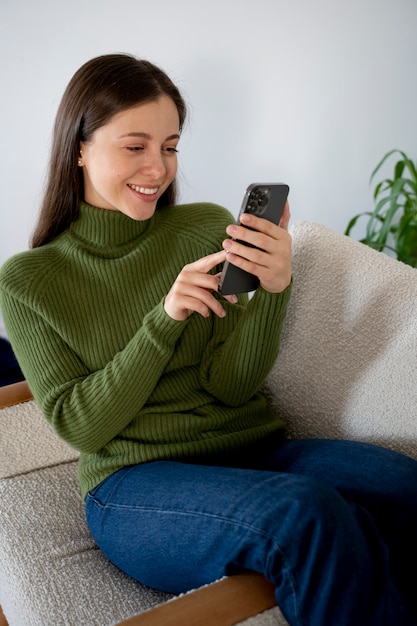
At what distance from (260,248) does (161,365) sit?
10.2 inches

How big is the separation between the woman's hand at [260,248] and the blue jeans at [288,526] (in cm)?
31

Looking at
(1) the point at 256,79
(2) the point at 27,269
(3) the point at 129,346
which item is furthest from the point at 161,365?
(1) the point at 256,79

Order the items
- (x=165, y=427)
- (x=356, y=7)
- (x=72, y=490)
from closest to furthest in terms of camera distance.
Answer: (x=165, y=427)
(x=72, y=490)
(x=356, y=7)

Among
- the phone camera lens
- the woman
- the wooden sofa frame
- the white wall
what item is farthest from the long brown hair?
the white wall

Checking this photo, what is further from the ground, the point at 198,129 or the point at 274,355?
the point at 198,129

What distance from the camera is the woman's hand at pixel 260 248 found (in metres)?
1.11

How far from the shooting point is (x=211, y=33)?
7.34 feet

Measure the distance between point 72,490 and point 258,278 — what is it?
592mm

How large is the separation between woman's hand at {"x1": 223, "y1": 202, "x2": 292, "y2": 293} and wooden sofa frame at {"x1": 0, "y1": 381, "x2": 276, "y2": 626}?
0.46 m

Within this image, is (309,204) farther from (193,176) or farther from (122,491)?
(122,491)

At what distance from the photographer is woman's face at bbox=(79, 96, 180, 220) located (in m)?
1.21

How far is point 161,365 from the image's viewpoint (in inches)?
47.6

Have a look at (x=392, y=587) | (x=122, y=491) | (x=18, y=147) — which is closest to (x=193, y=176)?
(x=18, y=147)

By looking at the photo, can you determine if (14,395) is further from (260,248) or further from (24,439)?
(260,248)
